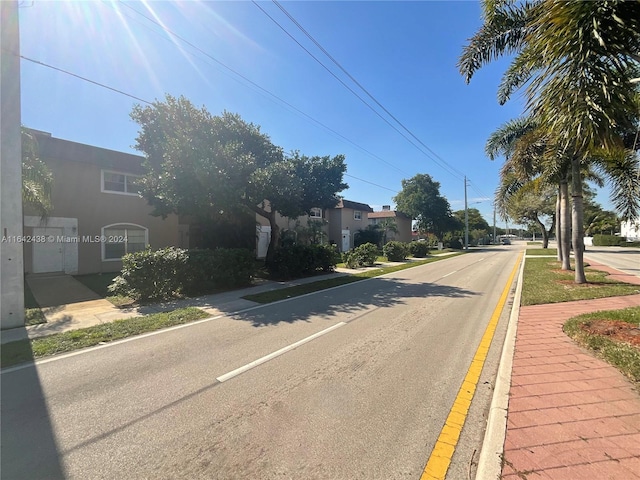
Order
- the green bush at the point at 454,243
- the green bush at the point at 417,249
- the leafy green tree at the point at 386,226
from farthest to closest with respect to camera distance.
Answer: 1. the green bush at the point at 454,243
2. the leafy green tree at the point at 386,226
3. the green bush at the point at 417,249

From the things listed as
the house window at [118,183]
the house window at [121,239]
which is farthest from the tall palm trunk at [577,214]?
the house window at [121,239]

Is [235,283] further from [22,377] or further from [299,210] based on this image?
[22,377]

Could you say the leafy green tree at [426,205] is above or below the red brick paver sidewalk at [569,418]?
above

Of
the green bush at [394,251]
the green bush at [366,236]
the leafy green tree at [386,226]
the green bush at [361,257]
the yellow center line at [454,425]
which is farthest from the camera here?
the leafy green tree at [386,226]

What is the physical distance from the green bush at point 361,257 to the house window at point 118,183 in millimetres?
12813

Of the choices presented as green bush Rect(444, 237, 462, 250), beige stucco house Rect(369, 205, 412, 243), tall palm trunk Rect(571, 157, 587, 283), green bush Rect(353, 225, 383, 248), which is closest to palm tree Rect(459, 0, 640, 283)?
tall palm trunk Rect(571, 157, 587, 283)

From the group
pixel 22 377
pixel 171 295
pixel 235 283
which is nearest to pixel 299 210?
pixel 235 283

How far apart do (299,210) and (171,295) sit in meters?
7.06

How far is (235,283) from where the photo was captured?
39.1 feet

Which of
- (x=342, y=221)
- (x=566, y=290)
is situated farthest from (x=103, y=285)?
(x=342, y=221)

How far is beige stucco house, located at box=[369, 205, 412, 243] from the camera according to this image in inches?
1681

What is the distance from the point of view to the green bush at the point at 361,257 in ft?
63.5

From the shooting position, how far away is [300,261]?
14875mm

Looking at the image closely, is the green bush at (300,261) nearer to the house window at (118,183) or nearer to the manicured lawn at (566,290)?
the house window at (118,183)
